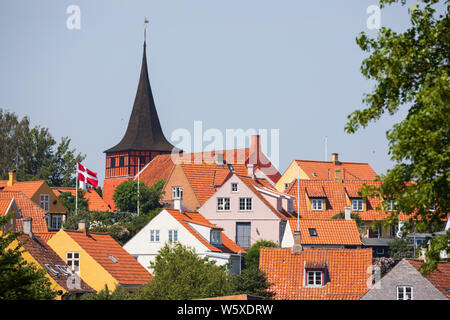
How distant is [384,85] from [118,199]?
252 feet

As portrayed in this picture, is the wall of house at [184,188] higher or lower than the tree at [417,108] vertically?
higher

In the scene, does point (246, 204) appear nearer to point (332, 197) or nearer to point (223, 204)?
point (223, 204)

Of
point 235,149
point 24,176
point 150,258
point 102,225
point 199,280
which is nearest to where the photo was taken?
point 199,280

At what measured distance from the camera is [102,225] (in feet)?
279

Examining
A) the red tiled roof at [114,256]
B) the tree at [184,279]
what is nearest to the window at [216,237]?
the red tiled roof at [114,256]

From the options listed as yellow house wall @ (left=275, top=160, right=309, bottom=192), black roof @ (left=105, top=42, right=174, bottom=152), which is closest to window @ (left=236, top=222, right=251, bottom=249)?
yellow house wall @ (left=275, top=160, right=309, bottom=192)

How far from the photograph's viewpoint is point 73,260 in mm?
63000

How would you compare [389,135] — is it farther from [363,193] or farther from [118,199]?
[118,199]

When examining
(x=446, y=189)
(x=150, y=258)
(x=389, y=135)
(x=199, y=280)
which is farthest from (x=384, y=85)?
(x=150, y=258)

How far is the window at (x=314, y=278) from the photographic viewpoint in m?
63.3

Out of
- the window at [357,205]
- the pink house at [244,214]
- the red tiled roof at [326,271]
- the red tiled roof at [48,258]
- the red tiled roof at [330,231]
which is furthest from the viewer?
the window at [357,205]

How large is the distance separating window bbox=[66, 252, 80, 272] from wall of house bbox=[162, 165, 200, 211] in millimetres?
34074

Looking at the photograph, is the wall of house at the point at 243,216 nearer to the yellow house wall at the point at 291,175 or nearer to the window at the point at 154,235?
the window at the point at 154,235

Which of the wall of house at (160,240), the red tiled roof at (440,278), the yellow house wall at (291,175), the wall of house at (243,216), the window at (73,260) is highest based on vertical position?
the yellow house wall at (291,175)
